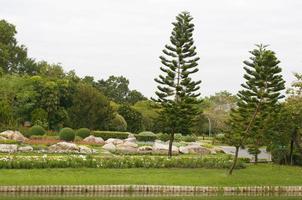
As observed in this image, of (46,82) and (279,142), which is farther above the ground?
(46,82)

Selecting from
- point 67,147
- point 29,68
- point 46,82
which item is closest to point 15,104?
point 46,82

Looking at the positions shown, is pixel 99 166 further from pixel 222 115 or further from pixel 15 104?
pixel 222 115

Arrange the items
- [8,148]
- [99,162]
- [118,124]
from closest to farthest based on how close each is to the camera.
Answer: [99,162] → [8,148] → [118,124]

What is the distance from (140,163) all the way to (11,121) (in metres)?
23.0

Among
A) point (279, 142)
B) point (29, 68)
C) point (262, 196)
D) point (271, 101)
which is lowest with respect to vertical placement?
point (262, 196)

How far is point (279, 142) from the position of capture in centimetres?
2888

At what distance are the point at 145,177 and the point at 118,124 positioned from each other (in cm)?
3238

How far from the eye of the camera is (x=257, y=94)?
24.7 m

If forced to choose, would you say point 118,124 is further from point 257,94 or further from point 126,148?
point 257,94

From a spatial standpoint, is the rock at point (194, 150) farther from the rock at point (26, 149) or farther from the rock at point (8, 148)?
the rock at point (8, 148)

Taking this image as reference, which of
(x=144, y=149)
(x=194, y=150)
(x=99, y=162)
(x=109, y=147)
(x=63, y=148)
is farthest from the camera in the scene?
(x=194, y=150)

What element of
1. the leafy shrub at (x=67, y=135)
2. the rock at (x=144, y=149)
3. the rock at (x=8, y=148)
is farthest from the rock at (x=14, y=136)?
the rock at (x=144, y=149)

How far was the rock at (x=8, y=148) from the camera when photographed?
27194 millimetres

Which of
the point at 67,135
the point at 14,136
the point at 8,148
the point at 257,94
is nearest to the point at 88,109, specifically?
the point at 67,135
